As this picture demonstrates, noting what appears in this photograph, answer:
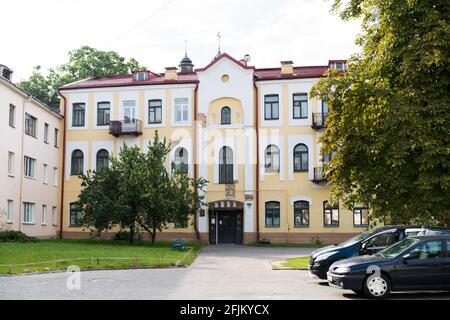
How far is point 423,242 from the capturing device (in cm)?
1445

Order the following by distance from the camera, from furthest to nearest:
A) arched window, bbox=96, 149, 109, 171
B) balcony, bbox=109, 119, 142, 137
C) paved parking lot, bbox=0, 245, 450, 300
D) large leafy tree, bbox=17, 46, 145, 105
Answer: large leafy tree, bbox=17, 46, 145, 105
arched window, bbox=96, 149, 109, 171
balcony, bbox=109, 119, 142, 137
paved parking lot, bbox=0, 245, 450, 300

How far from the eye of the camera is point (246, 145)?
39.8 metres

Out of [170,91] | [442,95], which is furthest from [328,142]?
[170,91]

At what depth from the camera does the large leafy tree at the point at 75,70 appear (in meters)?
55.5

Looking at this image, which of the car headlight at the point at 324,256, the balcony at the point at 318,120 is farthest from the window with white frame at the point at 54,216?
the car headlight at the point at 324,256

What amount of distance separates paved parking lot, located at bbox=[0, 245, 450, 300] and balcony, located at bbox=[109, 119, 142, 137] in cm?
1967

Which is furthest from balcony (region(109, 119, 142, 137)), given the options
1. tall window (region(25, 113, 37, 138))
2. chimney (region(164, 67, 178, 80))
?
tall window (region(25, 113, 37, 138))

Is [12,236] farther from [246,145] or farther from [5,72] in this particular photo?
[246,145]

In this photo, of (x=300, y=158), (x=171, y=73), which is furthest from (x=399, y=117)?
(x=171, y=73)

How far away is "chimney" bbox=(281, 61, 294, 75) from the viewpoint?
4069 centimetres

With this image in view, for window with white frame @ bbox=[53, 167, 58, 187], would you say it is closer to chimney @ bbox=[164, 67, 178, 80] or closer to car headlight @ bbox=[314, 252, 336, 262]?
chimney @ bbox=[164, 67, 178, 80]

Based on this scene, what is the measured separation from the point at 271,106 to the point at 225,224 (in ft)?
28.7
